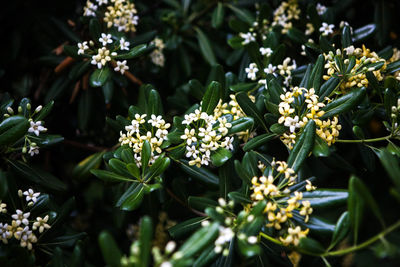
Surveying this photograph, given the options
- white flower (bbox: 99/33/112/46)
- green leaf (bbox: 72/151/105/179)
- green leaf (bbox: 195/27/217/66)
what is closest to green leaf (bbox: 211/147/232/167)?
white flower (bbox: 99/33/112/46)

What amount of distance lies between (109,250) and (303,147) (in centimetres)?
110

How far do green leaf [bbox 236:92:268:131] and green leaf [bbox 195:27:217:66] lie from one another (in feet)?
3.98

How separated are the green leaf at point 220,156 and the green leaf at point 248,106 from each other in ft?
1.00

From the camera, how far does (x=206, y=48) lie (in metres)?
3.37

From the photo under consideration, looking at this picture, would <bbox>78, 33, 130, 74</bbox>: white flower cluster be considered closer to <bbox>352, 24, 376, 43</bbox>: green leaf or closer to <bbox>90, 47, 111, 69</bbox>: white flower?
<bbox>90, 47, 111, 69</bbox>: white flower

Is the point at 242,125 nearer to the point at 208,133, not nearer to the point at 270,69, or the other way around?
the point at 208,133

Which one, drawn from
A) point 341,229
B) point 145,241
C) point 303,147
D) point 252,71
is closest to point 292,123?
point 303,147

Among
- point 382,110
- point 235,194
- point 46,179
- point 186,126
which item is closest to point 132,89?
point 46,179

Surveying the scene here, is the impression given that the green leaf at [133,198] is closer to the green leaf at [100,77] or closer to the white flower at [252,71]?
the green leaf at [100,77]

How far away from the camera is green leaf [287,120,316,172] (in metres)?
1.89

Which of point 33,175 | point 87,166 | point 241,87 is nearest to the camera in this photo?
point 33,175

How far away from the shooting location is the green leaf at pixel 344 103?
6.54ft

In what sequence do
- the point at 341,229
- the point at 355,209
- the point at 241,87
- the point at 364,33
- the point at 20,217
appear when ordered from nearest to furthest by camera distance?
the point at 355,209
the point at 341,229
the point at 20,217
the point at 241,87
the point at 364,33

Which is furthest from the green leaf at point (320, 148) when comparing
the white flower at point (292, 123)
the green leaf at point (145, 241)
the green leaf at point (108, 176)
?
the green leaf at point (108, 176)
